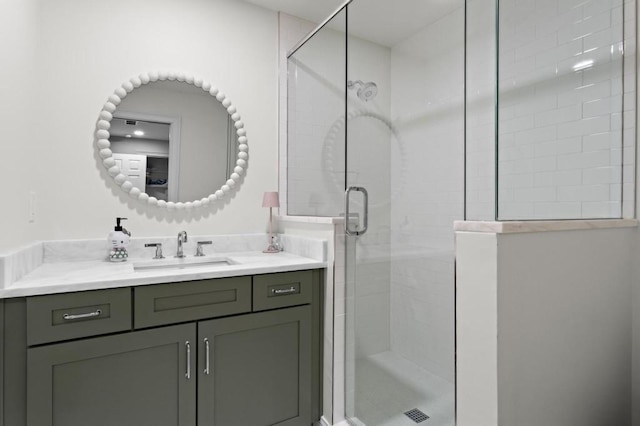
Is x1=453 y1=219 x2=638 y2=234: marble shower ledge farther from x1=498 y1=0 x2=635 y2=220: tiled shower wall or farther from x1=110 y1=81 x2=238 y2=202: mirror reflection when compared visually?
x1=110 y1=81 x2=238 y2=202: mirror reflection

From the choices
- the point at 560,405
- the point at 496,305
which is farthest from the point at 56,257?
the point at 560,405

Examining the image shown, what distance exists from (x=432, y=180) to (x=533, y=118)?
0.50 meters

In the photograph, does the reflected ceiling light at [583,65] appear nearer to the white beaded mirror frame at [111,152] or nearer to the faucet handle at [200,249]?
the white beaded mirror frame at [111,152]

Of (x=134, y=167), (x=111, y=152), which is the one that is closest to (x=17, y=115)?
(x=111, y=152)

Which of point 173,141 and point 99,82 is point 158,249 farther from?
point 99,82

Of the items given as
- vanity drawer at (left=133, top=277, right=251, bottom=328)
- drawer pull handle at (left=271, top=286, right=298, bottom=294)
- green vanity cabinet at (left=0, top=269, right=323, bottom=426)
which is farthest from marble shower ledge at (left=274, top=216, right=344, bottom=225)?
vanity drawer at (left=133, top=277, right=251, bottom=328)

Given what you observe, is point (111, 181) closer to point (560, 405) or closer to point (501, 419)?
point (501, 419)

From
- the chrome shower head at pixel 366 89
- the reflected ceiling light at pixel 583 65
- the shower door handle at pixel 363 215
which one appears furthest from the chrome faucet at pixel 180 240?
the reflected ceiling light at pixel 583 65

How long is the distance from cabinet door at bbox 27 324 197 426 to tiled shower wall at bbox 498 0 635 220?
1673 mm

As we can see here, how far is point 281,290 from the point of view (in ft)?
6.09

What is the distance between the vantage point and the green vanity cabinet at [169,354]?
1324mm

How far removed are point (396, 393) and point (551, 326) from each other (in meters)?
0.83

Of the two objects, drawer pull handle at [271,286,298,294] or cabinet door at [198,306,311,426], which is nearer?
cabinet door at [198,306,311,426]

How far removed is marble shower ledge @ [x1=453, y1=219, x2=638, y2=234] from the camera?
1.10m
